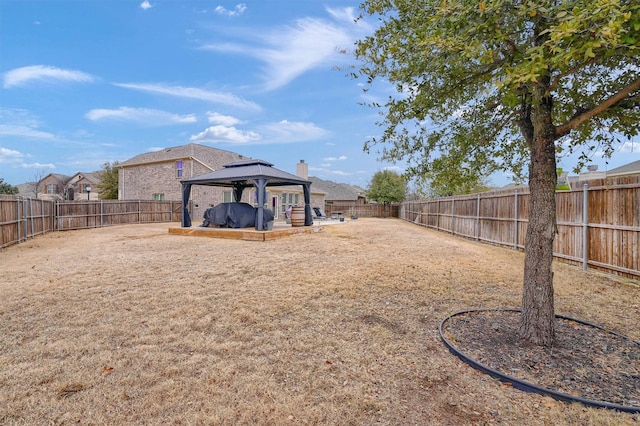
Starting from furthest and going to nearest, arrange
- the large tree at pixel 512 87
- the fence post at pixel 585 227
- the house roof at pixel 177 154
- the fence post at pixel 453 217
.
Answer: the house roof at pixel 177 154, the fence post at pixel 453 217, the fence post at pixel 585 227, the large tree at pixel 512 87

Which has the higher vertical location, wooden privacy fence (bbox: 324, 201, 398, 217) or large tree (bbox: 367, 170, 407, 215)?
large tree (bbox: 367, 170, 407, 215)

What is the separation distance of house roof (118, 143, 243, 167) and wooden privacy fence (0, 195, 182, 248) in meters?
3.89

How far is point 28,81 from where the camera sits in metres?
12.6

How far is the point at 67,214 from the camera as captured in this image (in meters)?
15.2

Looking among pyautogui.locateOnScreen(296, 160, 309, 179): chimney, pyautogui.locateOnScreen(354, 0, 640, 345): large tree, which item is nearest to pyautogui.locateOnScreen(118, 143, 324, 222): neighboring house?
pyautogui.locateOnScreen(296, 160, 309, 179): chimney

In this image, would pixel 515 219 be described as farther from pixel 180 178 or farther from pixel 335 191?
pixel 335 191

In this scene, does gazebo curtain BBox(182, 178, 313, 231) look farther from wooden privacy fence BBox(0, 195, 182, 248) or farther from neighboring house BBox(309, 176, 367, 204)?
neighboring house BBox(309, 176, 367, 204)

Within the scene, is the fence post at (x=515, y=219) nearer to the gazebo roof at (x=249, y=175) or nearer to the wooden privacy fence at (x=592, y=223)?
the wooden privacy fence at (x=592, y=223)

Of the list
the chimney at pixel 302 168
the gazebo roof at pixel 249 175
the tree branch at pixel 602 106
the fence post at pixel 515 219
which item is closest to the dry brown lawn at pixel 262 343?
the tree branch at pixel 602 106

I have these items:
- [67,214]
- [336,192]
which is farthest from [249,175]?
[336,192]

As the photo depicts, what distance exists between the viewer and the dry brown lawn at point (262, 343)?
6.66ft

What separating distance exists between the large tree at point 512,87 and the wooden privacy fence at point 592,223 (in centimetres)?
307

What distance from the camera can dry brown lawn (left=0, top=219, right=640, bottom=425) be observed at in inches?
80.0

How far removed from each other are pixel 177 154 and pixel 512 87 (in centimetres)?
2495
